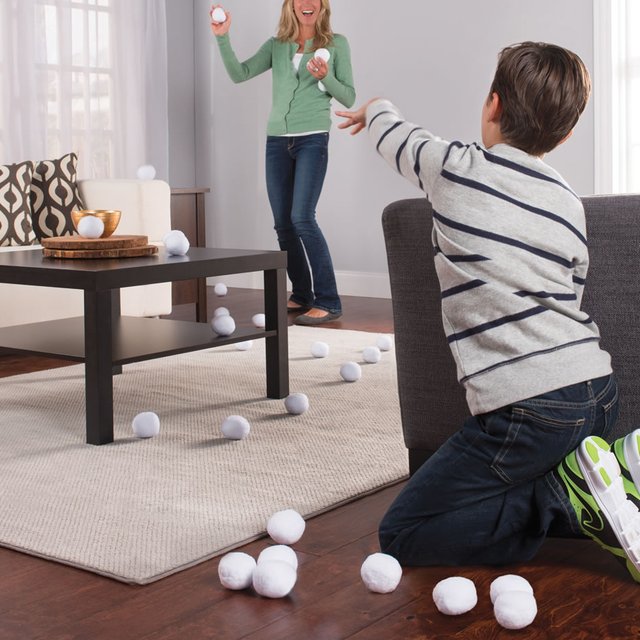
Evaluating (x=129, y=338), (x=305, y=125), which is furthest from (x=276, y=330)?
(x=305, y=125)

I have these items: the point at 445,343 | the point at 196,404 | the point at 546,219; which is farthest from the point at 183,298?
the point at 546,219

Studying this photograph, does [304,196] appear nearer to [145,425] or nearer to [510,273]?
[145,425]

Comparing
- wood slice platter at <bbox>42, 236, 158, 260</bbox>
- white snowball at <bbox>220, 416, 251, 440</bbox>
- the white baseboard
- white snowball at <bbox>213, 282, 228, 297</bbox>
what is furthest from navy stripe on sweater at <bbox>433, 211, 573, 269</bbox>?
white snowball at <bbox>213, 282, 228, 297</bbox>

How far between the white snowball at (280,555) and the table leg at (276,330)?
4.61 ft

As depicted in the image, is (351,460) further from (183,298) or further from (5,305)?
(183,298)

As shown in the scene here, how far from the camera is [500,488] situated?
1.66m

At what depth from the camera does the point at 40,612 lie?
1513 mm

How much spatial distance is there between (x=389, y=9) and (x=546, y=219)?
422 cm

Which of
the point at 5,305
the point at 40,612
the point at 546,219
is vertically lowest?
the point at 40,612

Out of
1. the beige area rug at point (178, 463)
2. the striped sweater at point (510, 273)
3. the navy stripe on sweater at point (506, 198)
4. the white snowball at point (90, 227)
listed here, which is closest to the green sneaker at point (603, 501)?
the striped sweater at point (510, 273)

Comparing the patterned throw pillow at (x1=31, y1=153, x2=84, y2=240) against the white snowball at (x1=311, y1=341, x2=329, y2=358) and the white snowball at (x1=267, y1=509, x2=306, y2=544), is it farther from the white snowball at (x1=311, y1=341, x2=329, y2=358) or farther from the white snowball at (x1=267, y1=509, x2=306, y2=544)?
the white snowball at (x1=267, y1=509, x2=306, y2=544)

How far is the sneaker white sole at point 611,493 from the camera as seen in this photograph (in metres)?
1.53

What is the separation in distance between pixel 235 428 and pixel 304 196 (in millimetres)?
2509

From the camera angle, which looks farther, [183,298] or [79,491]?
[183,298]
